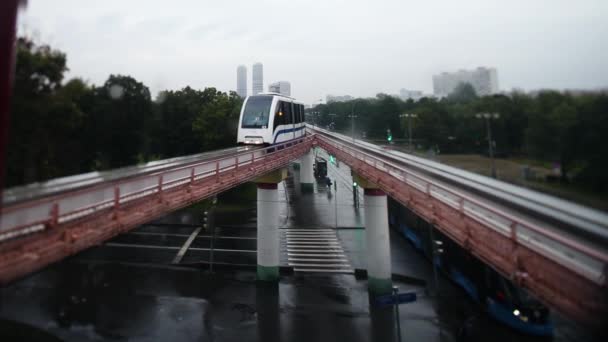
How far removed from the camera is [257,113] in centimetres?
1598

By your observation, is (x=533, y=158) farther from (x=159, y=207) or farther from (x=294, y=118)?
(x=294, y=118)

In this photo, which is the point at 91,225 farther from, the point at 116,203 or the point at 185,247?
the point at 185,247

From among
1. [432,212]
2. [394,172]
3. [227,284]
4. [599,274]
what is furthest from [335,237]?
[599,274]

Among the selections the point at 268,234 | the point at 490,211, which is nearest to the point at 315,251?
the point at 268,234

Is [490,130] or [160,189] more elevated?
[490,130]

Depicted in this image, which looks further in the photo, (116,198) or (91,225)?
(116,198)

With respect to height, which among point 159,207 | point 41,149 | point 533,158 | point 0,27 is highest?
point 0,27

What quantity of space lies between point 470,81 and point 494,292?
733 cm

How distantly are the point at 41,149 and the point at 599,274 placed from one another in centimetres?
847

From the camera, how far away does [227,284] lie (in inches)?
593

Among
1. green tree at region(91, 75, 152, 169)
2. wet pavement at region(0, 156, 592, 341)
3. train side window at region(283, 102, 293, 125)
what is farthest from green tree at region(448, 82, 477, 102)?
train side window at region(283, 102, 293, 125)

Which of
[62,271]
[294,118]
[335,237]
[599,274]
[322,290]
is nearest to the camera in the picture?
[599,274]

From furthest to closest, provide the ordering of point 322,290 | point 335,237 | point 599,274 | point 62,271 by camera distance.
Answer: point 335,237, point 62,271, point 322,290, point 599,274

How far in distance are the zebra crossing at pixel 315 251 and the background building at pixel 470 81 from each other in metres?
10.9
